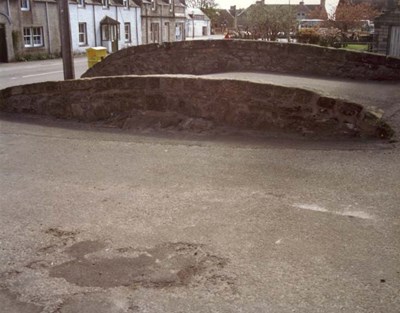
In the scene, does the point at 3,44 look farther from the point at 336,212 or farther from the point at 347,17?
the point at 336,212

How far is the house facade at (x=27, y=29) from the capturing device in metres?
32.7

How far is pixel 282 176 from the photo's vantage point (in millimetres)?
6168

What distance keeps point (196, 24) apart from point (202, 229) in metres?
80.3

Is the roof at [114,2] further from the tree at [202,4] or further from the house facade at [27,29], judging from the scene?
the tree at [202,4]

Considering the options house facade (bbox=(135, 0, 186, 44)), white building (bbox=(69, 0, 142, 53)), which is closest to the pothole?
white building (bbox=(69, 0, 142, 53))

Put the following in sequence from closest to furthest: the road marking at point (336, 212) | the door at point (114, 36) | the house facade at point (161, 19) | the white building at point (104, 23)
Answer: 1. the road marking at point (336, 212)
2. the white building at point (104, 23)
3. the door at point (114, 36)
4. the house facade at point (161, 19)

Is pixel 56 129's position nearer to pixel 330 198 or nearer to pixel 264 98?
pixel 264 98

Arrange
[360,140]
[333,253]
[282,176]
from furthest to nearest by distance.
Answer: [360,140], [282,176], [333,253]

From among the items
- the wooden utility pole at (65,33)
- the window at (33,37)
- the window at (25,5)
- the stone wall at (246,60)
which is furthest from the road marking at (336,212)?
the window at (25,5)

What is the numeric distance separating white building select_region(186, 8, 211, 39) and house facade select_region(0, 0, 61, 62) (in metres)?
41.3

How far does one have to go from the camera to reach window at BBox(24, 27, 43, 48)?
35.4 m

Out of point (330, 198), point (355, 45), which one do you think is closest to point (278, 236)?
point (330, 198)

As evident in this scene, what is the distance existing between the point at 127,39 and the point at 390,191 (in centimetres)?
4621

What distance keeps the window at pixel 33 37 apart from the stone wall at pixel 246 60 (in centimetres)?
2079
